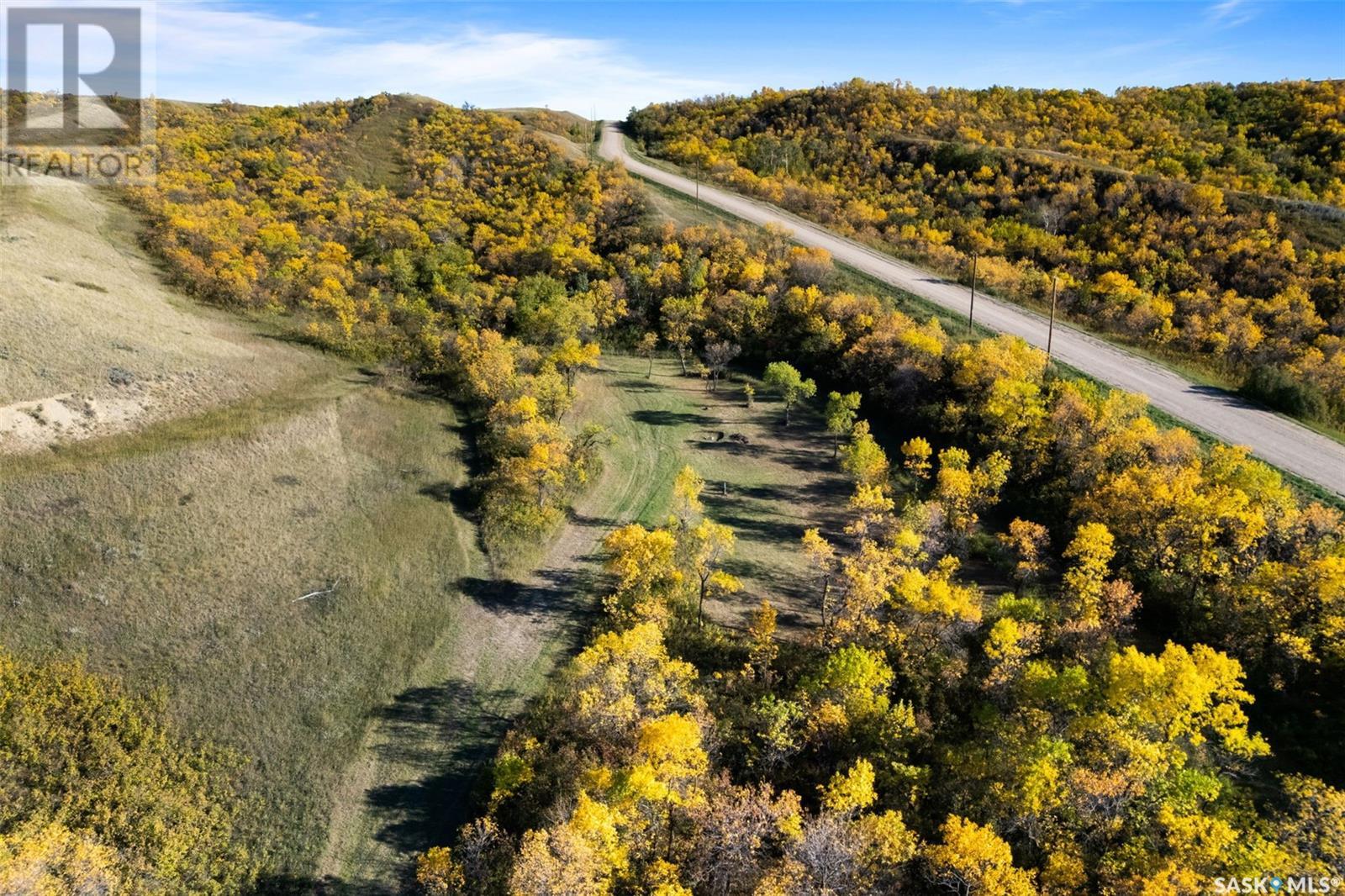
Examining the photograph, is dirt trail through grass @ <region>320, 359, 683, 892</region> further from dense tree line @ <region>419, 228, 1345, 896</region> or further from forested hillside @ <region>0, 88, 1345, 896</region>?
dense tree line @ <region>419, 228, 1345, 896</region>

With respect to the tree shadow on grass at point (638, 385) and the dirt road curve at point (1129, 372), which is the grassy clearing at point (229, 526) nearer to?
the tree shadow on grass at point (638, 385)

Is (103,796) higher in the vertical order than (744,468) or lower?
lower

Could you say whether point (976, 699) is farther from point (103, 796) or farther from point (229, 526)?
point (229, 526)

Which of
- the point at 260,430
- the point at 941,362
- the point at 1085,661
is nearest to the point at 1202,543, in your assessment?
the point at 1085,661

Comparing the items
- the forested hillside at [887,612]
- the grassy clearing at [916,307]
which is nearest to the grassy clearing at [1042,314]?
the grassy clearing at [916,307]

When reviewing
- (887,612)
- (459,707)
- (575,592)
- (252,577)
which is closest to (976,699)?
(887,612)

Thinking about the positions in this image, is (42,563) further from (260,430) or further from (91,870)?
(91,870)

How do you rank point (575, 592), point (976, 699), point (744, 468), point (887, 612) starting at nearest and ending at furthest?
point (976, 699), point (887, 612), point (575, 592), point (744, 468)
